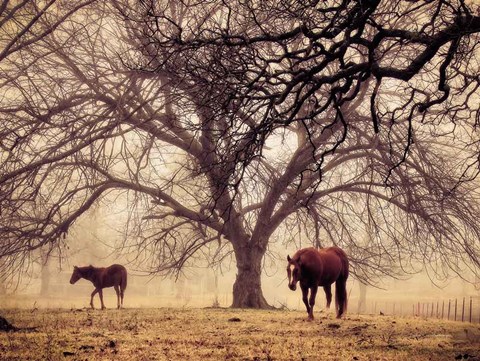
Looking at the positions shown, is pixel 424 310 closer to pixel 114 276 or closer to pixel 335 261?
pixel 114 276

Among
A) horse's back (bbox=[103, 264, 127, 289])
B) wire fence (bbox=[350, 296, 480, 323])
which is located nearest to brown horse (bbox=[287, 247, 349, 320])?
wire fence (bbox=[350, 296, 480, 323])

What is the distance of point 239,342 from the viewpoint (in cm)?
691

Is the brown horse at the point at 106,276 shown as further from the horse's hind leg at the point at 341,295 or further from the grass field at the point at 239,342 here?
the horse's hind leg at the point at 341,295

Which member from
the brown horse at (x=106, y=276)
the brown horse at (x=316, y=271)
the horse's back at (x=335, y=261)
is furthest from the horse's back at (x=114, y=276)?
the horse's back at (x=335, y=261)

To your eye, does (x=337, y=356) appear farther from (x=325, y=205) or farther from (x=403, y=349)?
(x=325, y=205)

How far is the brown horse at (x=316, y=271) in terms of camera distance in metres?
9.71

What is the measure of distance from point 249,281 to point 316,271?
18.1ft

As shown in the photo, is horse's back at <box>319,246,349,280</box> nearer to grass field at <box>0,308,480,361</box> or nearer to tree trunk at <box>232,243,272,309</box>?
grass field at <box>0,308,480,361</box>

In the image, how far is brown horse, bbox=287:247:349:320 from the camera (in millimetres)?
9711

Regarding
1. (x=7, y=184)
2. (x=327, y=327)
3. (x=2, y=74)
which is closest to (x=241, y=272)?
(x=327, y=327)

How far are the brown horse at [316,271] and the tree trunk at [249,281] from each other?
402 centimetres

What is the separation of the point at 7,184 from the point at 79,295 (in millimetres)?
39084

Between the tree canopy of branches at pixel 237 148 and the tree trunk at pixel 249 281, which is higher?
the tree canopy of branches at pixel 237 148

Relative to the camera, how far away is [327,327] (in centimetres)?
897
